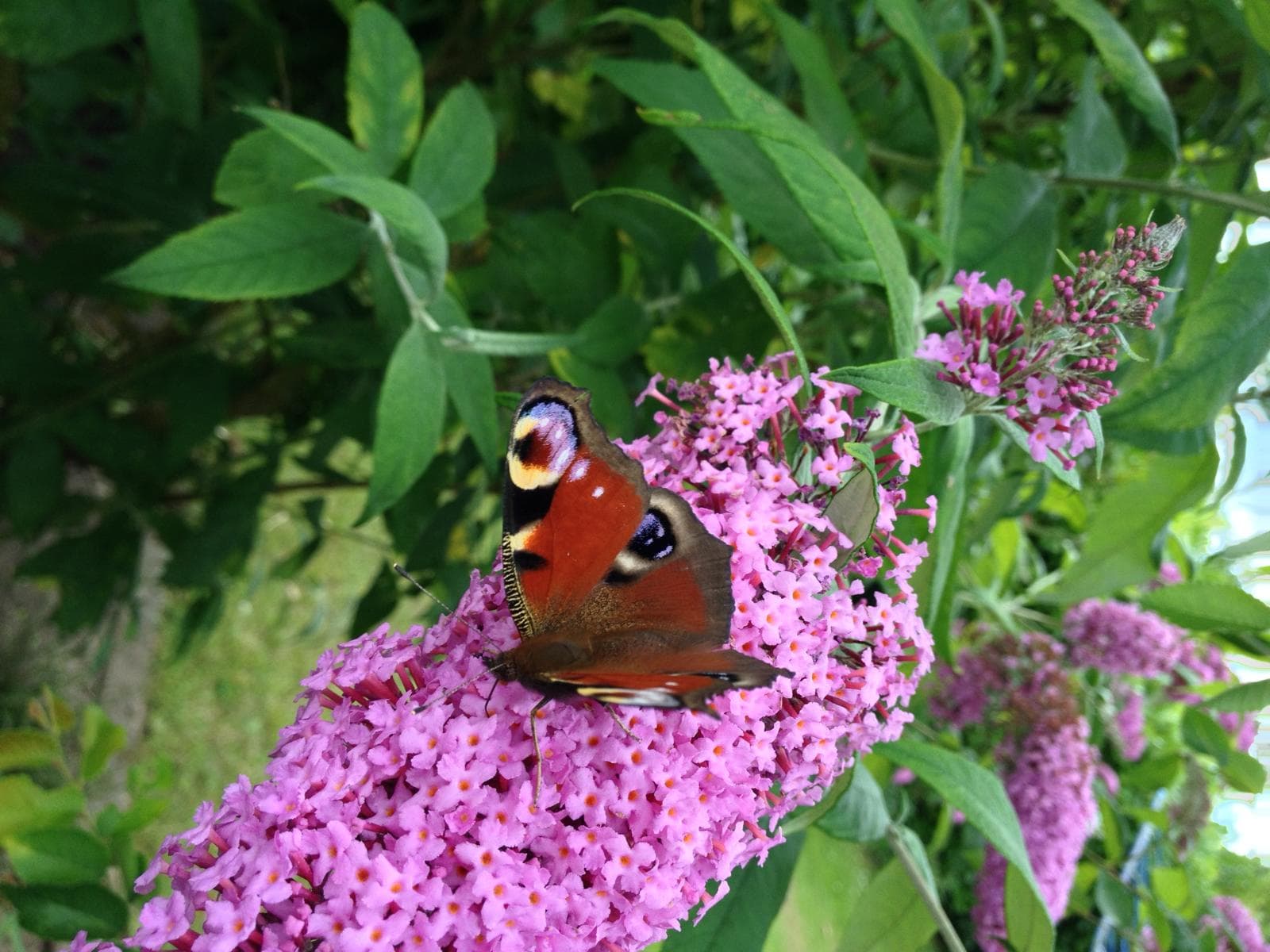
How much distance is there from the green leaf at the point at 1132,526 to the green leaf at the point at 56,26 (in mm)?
1854

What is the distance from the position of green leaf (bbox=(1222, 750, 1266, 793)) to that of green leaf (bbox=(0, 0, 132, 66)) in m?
2.40

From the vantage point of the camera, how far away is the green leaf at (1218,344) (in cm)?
107

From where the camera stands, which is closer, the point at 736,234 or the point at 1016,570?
the point at 736,234

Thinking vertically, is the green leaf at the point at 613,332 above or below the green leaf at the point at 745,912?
above

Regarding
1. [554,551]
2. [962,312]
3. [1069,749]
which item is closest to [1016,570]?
[1069,749]

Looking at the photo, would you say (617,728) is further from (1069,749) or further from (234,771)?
→ (234,771)

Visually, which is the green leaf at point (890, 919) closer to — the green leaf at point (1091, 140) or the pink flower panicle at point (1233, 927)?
the green leaf at point (1091, 140)

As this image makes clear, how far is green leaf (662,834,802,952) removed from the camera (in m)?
1.03

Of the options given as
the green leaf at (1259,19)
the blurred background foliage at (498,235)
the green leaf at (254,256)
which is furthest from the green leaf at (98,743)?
the green leaf at (1259,19)

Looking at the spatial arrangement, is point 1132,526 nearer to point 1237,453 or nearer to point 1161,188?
point 1237,453

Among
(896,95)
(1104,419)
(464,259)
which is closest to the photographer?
(1104,419)

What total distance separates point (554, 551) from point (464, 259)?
1.37m

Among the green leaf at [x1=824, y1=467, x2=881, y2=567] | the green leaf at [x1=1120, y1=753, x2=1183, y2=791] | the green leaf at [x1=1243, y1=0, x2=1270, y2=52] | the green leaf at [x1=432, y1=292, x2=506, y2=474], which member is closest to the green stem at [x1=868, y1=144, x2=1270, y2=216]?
the green leaf at [x1=1243, y1=0, x2=1270, y2=52]

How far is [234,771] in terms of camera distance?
3.59m
